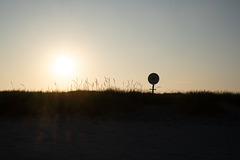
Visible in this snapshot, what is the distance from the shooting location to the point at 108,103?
390 inches

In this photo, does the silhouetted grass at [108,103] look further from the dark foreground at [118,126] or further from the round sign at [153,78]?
the round sign at [153,78]

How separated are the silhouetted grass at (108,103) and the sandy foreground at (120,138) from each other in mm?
525

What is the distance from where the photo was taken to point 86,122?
8.16 m

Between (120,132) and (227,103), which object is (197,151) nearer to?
(120,132)

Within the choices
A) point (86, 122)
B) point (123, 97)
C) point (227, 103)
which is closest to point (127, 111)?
point (123, 97)

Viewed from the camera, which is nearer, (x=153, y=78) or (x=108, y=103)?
(x=108, y=103)

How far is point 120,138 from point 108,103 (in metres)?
3.96

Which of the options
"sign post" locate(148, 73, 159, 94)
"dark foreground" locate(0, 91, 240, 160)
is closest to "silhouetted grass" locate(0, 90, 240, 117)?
"dark foreground" locate(0, 91, 240, 160)

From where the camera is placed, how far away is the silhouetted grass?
9250 mm

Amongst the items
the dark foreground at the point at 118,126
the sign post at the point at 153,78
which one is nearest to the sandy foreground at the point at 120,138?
the dark foreground at the point at 118,126

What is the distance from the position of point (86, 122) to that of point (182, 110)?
127 inches

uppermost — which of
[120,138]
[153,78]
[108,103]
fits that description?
[153,78]

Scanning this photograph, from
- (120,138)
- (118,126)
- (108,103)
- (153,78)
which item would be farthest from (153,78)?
(120,138)

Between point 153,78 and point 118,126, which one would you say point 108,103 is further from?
point 153,78
